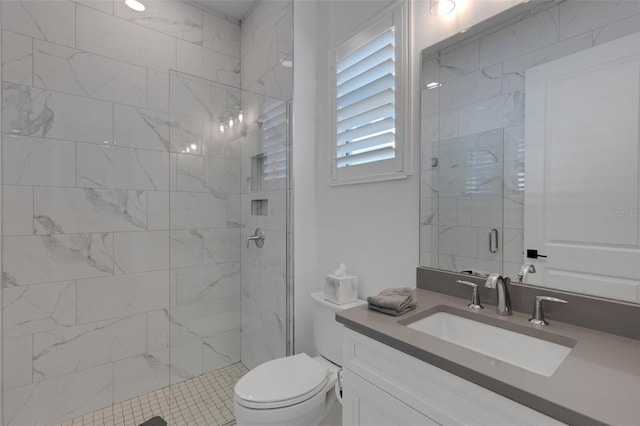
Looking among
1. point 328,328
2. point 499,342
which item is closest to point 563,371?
point 499,342

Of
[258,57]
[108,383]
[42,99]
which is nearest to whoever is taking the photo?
[42,99]

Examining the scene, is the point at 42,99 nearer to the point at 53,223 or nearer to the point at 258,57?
the point at 53,223

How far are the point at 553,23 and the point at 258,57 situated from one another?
2030 mm

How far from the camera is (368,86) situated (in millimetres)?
1795

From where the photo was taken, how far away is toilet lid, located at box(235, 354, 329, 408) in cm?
134

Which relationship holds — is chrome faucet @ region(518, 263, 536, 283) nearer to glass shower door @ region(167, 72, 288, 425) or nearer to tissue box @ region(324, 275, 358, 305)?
tissue box @ region(324, 275, 358, 305)

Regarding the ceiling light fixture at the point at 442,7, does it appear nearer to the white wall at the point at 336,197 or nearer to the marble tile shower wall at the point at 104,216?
the white wall at the point at 336,197

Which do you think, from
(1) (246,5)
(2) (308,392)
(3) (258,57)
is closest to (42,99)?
(3) (258,57)

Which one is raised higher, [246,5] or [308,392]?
[246,5]

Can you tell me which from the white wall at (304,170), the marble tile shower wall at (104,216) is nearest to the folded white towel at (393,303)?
the white wall at (304,170)

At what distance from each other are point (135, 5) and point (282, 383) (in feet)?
8.80

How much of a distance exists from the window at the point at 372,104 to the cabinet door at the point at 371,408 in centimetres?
100

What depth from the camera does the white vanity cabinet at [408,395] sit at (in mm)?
739

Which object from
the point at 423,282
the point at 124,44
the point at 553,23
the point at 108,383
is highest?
the point at 124,44
